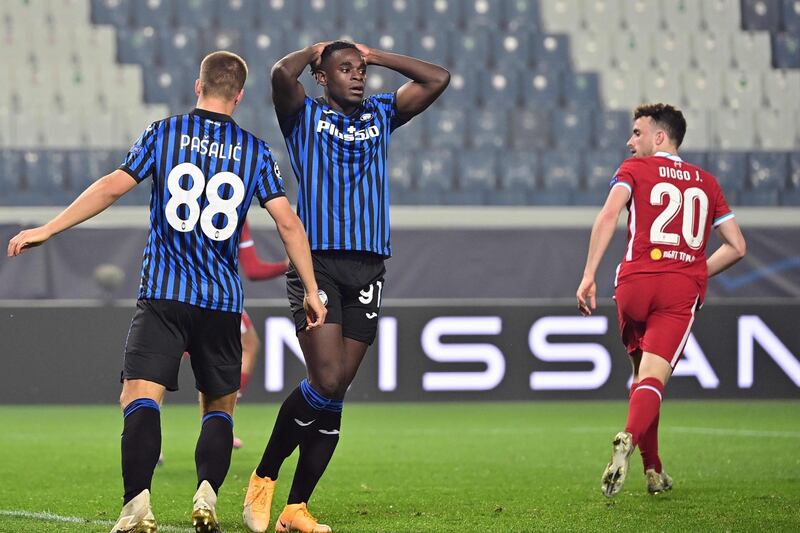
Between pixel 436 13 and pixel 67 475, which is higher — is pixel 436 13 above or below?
above

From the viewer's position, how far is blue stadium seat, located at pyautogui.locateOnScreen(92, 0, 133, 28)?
1727cm

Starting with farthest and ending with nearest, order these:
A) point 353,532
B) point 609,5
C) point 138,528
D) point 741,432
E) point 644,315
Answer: point 609,5, point 741,432, point 644,315, point 353,532, point 138,528

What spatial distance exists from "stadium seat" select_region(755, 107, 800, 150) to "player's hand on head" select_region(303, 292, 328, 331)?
45.0 feet

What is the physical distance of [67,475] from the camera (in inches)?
273

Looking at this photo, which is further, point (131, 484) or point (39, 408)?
point (39, 408)

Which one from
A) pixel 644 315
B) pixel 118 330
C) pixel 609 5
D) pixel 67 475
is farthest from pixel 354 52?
pixel 609 5

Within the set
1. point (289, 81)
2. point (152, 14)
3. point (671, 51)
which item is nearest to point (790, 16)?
point (671, 51)

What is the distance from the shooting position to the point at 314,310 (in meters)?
4.59

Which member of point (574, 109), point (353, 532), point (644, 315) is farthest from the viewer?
point (574, 109)

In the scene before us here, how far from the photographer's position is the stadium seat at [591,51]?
17.9 metres

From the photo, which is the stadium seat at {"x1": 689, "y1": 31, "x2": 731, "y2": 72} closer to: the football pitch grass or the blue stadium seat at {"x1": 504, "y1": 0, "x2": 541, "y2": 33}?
the blue stadium seat at {"x1": 504, "y1": 0, "x2": 541, "y2": 33}

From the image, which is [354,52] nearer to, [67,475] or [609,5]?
[67,475]

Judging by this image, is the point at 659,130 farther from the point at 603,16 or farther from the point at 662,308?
the point at 603,16

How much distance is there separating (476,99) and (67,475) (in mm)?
11231
